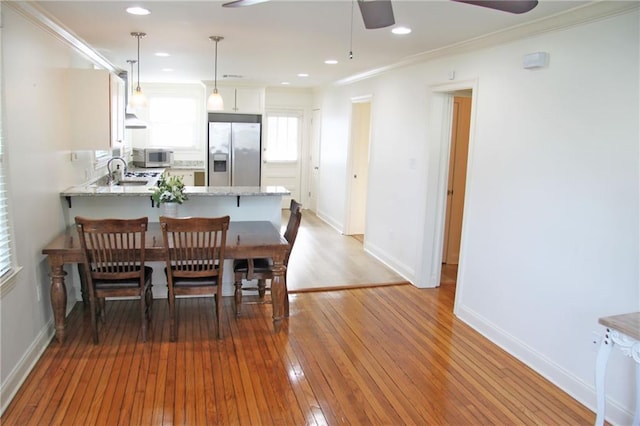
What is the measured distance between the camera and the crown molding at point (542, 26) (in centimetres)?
269

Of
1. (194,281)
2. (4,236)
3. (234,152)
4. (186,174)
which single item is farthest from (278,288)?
(186,174)

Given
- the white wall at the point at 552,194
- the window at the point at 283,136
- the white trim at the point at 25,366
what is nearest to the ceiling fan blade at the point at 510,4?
the white wall at the point at 552,194

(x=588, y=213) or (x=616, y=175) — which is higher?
(x=616, y=175)

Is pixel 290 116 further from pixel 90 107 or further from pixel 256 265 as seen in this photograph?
pixel 256 265

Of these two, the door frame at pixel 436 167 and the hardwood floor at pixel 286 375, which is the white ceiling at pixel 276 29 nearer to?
the door frame at pixel 436 167

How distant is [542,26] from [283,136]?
21.3 ft

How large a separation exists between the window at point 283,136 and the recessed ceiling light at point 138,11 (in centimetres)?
585

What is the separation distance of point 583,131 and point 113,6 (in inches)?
123

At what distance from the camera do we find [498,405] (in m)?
2.85

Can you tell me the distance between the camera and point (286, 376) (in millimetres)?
3100

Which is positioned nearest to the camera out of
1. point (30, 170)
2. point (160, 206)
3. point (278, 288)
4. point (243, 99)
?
point (30, 170)

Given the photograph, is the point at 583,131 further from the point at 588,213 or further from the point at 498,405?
the point at 498,405

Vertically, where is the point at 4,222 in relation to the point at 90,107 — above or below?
below

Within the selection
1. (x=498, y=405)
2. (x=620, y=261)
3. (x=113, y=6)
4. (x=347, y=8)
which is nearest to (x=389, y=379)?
(x=498, y=405)
